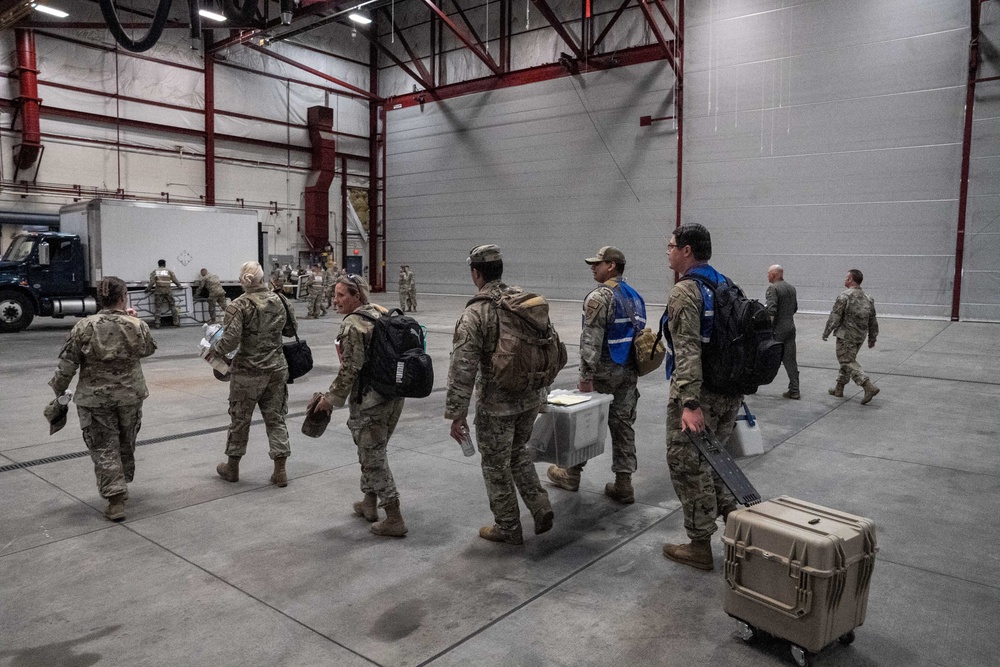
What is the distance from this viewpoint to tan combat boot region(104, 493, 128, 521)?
4566 mm

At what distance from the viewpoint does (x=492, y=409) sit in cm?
398

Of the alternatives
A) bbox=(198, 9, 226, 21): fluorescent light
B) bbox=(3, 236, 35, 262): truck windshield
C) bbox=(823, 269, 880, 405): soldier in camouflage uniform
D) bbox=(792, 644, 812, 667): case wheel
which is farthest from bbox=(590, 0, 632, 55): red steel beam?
bbox=(792, 644, 812, 667): case wheel

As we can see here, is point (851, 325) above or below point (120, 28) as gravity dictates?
below

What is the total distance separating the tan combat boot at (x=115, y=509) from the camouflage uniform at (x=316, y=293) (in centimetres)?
1541

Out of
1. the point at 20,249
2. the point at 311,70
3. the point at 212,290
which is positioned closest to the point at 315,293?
the point at 212,290

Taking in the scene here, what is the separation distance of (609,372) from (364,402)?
69.6 inches

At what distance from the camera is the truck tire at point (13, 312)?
15.5 meters

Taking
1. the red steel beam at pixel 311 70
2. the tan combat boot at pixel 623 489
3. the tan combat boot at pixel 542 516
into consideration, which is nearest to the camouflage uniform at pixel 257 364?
the tan combat boot at pixel 542 516

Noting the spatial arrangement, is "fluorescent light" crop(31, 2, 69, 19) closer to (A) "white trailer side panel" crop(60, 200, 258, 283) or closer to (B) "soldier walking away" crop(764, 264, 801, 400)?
(A) "white trailer side panel" crop(60, 200, 258, 283)

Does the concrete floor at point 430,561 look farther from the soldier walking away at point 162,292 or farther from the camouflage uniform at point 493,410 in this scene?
the soldier walking away at point 162,292

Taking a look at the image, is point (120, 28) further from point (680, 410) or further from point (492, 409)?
point (680, 410)

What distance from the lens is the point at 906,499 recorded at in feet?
16.6

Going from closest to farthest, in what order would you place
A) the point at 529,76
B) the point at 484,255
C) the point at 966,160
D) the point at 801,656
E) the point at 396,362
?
the point at 801,656 → the point at 484,255 → the point at 396,362 → the point at 966,160 → the point at 529,76

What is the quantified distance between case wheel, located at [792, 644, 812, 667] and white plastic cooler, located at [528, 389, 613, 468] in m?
1.85
